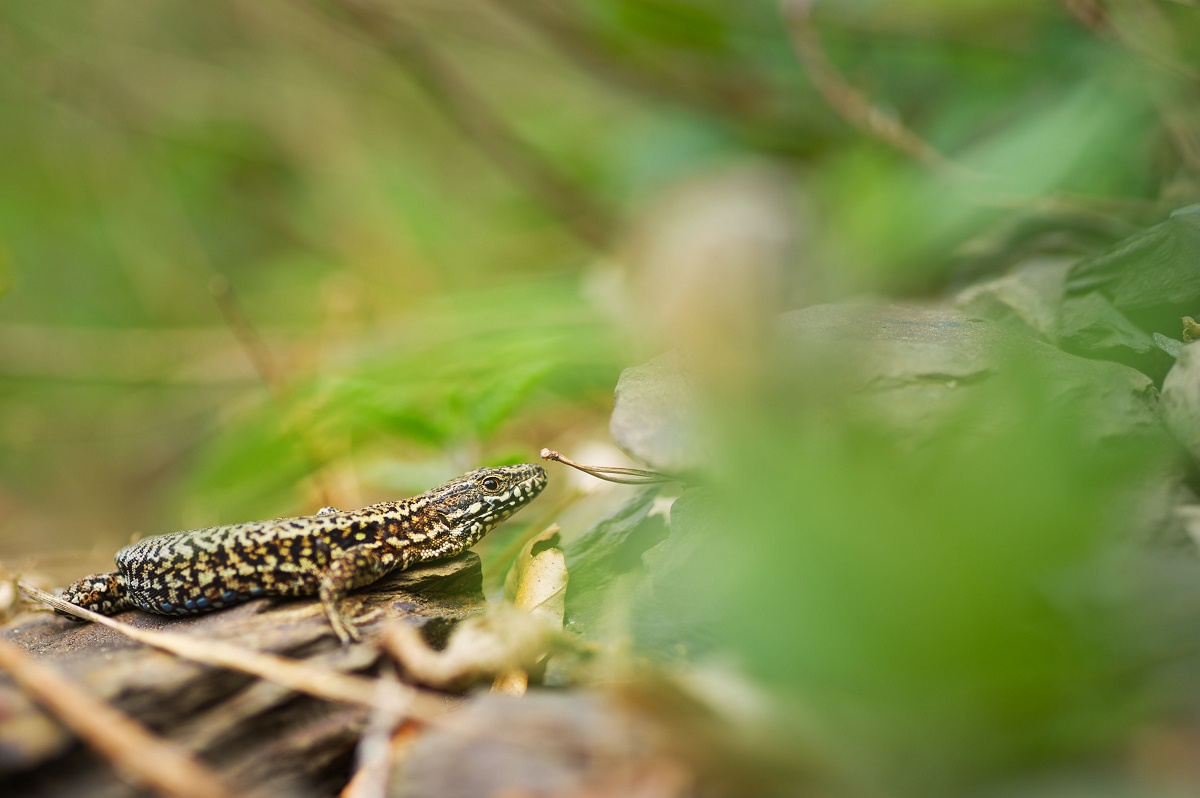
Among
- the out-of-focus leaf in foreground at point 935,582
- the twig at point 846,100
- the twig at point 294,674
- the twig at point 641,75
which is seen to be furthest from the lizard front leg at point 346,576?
the twig at point 641,75

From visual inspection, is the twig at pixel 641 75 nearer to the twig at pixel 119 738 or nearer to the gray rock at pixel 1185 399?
the gray rock at pixel 1185 399

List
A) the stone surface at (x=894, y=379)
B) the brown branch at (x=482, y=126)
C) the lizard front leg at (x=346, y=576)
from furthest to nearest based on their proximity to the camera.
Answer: the brown branch at (x=482, y=126)
the lizard front leg at (x=346, y=576)
the stone surface at (x=894, y=379)

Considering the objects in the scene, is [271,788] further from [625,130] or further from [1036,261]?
[625,130]

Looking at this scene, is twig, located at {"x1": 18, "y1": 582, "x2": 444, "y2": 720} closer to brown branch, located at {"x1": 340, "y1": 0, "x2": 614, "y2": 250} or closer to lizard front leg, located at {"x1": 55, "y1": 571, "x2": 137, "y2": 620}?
lizard front leg, located at {"x1": 55, "y1": 571, "x2": 137, "y2": 620}

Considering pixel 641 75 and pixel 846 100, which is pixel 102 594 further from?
pixel 641 75

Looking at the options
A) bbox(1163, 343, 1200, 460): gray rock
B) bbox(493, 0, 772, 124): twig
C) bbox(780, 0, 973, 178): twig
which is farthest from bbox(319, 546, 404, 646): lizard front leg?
bbox(493, 0, 772, 124): twig

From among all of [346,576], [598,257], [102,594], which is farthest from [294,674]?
[598,257]
